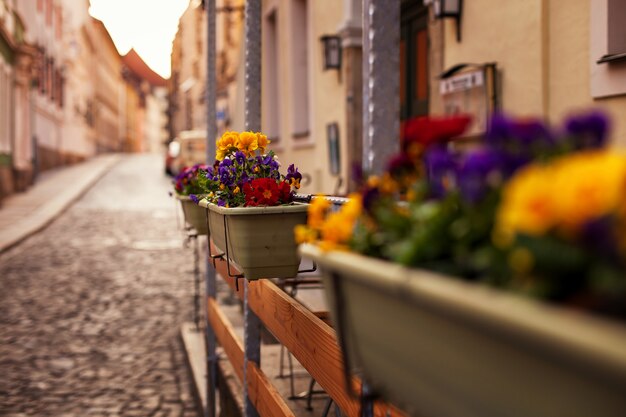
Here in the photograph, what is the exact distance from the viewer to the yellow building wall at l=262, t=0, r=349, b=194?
880 centimetres

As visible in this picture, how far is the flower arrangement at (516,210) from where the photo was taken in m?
0.59

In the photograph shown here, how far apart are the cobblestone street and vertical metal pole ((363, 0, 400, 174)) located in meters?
4.36

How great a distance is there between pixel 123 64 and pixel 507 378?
72263 mm

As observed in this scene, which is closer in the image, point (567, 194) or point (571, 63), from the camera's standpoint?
point (567, 194)

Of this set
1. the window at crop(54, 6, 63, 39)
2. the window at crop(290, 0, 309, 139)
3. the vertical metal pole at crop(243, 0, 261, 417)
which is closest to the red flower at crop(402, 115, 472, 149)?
the vertical metal pole at crop(243, 0, 261, 417)

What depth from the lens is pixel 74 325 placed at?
773 centimetres

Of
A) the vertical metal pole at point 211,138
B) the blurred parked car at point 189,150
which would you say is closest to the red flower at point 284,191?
the vertical metal pole at point 211,138

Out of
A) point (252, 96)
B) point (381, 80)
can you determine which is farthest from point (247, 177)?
point (252, 96)

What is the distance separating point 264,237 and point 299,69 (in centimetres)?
878

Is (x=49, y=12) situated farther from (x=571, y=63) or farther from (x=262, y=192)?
(x=262, y=192)

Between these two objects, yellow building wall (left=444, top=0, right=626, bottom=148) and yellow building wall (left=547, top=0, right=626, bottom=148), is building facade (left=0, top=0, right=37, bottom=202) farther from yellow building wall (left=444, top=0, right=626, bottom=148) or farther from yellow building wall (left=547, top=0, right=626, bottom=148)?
yellow building wall (left=547, top=0, right=626, bottom=148)

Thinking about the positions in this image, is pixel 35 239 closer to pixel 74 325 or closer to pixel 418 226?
pixel 74 325

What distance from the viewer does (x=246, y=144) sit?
257 cm

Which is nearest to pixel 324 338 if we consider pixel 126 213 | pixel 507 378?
pixel 507 378
